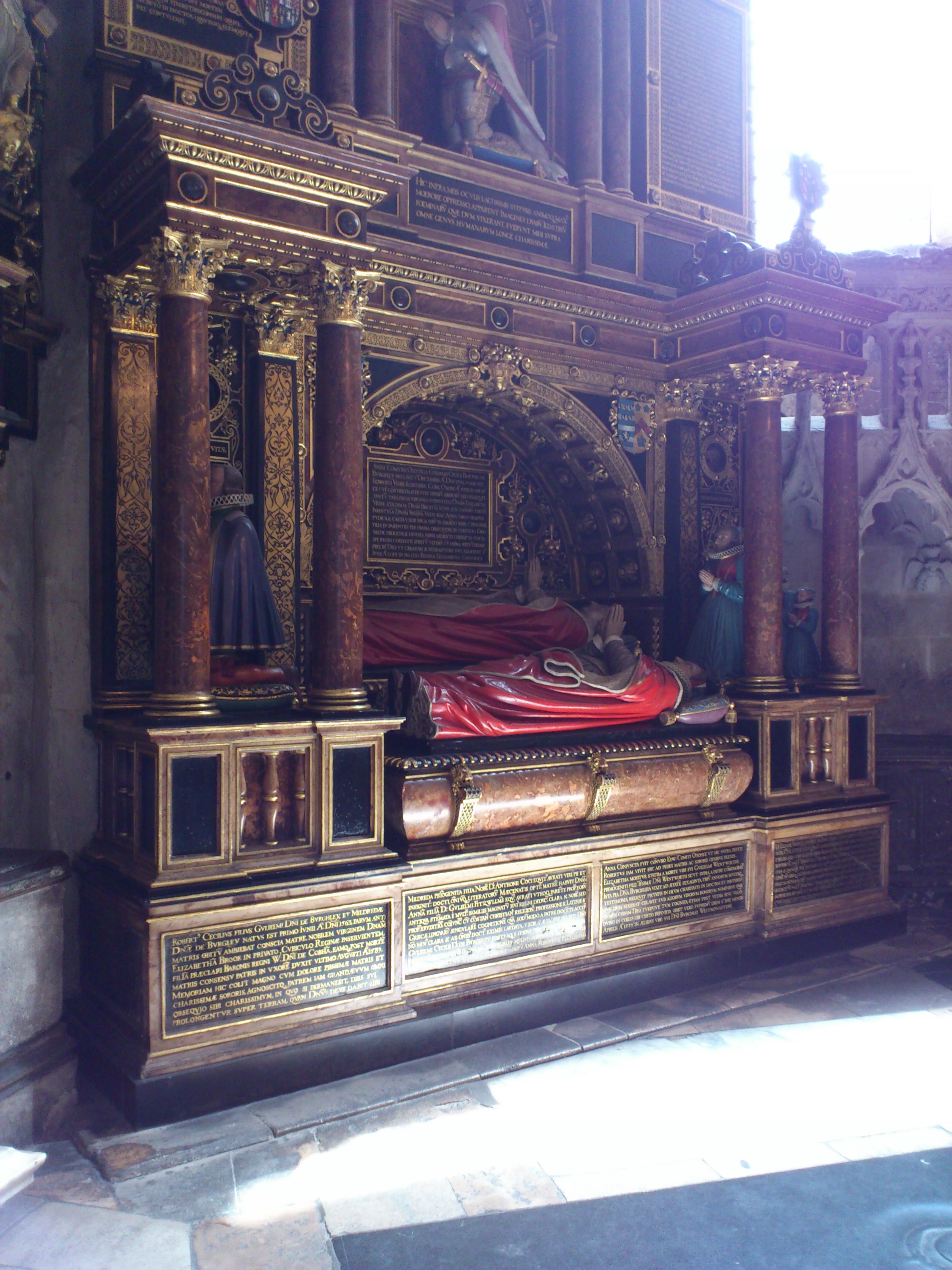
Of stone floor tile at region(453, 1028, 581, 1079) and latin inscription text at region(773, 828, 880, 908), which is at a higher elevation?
latin inscription text at region(773, 828, 880, 908)

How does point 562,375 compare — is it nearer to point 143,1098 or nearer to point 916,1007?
point 916,1007

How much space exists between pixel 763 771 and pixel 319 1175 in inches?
136

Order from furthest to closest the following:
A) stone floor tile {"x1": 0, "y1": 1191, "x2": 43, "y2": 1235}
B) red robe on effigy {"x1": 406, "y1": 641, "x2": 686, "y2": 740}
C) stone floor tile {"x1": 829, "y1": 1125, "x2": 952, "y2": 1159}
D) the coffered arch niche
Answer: the coffered arch niche → red robe on effigy {"x1": 406, "y1": 641, "x2": 686, "y2": 740} → stone floor tile {"x1": 829, "y1": 1125, "x2": 952, "y2": 1159} → stone floor tile {"x1": 0, "y1": 1191, "x2": 43, "y2": 1235}

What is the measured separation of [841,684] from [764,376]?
200 cm

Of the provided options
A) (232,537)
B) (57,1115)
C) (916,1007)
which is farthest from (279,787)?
(916,1007)

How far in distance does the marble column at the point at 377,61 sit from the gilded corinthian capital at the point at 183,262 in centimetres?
190

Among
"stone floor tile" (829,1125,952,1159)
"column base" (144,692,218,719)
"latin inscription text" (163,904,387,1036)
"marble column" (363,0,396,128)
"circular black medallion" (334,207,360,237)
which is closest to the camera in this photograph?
→ "stone floor tile" (829,1125,952,1159)

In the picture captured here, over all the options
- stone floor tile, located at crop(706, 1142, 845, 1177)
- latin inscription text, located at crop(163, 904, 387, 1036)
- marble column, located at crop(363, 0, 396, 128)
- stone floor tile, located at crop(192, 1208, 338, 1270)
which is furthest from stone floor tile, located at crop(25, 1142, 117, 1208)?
marble column, located at crop(363, 0, 396, 128)

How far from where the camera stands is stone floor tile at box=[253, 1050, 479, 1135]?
373 centimetres

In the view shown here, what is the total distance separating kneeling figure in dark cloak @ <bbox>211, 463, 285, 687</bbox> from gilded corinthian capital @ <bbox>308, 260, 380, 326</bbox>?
0.88 meters

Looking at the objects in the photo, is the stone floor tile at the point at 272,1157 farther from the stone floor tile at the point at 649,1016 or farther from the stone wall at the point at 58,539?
the stone floor tile at the point at 649,1016

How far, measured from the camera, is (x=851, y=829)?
6.07 metres

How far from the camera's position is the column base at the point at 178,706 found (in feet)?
12.7

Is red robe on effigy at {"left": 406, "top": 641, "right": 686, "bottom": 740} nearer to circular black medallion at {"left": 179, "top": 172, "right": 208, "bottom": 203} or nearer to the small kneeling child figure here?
the small kneeling child figure
